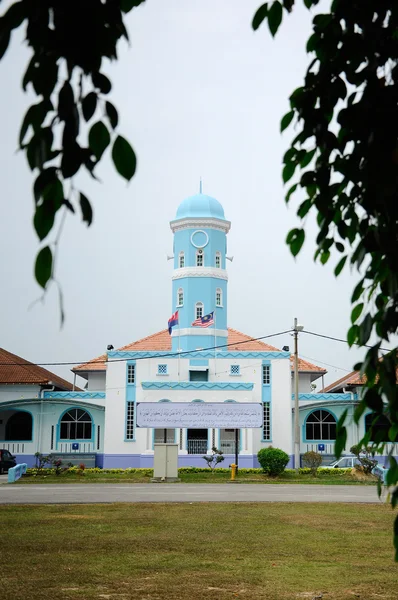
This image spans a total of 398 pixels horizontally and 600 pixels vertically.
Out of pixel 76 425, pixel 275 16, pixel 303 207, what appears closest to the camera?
pixel 275 16

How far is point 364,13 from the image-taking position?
11.2 feet

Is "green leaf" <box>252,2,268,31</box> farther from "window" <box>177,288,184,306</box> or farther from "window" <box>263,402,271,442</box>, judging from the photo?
"window" <box>177,288,184,306</box>

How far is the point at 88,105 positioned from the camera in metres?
2.62

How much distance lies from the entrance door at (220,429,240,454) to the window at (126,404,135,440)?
506 centimetres

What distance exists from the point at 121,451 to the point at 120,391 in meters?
3.44

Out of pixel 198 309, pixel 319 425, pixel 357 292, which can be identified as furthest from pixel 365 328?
pixel 319 425

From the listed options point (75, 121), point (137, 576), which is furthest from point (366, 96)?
point (137, 576)

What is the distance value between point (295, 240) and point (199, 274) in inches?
1627

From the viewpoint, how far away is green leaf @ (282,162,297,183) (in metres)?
3.95

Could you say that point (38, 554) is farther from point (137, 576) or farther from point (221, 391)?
point (221, 391)

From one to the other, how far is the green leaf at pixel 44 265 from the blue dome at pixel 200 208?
43281mm

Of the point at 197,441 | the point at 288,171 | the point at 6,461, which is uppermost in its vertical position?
the point at 288,171

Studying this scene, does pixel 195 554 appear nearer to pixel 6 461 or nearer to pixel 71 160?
pixel 71 160

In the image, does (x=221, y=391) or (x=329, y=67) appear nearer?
(x=329, y=67)
